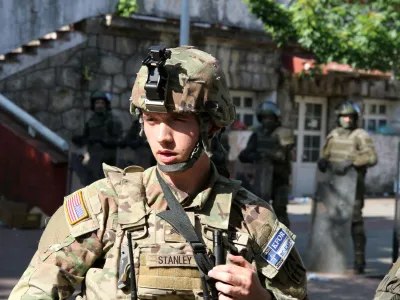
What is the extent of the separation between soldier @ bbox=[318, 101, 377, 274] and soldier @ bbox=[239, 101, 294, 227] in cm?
59

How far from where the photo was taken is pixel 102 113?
506 inches

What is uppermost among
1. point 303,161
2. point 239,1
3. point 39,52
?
point 239,1

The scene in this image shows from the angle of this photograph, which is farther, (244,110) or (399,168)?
(244,110)

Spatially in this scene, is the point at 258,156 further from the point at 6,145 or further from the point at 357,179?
the point at 6,145

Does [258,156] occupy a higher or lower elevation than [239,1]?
lower

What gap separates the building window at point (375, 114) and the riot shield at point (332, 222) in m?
11.0

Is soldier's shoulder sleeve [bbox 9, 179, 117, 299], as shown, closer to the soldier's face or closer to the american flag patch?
the american flag patch

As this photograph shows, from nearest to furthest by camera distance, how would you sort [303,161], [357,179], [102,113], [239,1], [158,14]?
[357,179], [102,113], [158,14], [239,1], [303,161]

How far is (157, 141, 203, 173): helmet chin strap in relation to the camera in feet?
9.23

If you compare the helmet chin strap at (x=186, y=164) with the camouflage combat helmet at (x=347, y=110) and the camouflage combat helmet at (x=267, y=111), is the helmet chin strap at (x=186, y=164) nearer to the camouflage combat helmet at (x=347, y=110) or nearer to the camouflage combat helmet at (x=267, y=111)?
the camouflage combat helmet at (x=347, y=110)

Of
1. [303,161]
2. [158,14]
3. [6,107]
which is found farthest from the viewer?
[303,161]

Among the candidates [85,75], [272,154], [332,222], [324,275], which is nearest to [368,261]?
[332,222]

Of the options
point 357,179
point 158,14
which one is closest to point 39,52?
point 158,14

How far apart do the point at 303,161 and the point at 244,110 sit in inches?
93.4
